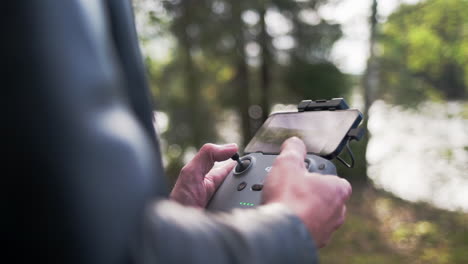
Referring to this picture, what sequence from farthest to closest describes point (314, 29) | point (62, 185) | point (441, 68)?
point (314, 29), point (441, 68), point (62, 185)

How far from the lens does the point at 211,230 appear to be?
46cm

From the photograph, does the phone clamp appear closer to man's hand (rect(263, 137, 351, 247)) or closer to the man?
man's hand (rect(263, 137, 351, 247))

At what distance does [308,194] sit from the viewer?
63cm

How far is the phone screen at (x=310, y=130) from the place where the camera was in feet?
3.12

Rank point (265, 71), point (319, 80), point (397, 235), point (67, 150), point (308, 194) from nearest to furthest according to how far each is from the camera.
→ point (67, 150)
point (308, 194)
point (397, 235)
point (319, 80)
point (265, 71)

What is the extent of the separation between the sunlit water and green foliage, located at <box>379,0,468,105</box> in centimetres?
33

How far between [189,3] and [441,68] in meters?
5.14

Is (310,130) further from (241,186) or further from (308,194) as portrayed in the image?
(308,194)

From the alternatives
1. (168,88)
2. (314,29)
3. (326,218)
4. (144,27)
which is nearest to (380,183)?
(314,29)

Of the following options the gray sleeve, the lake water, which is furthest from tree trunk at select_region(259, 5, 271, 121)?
the gray sleeve

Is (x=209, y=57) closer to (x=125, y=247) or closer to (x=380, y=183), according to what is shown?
(x=380, y=183)

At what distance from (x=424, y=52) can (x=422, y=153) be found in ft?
6.21

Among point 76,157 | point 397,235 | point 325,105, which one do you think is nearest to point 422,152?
point 397,235

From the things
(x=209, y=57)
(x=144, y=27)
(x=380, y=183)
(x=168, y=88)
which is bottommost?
(x=380, y=183)
